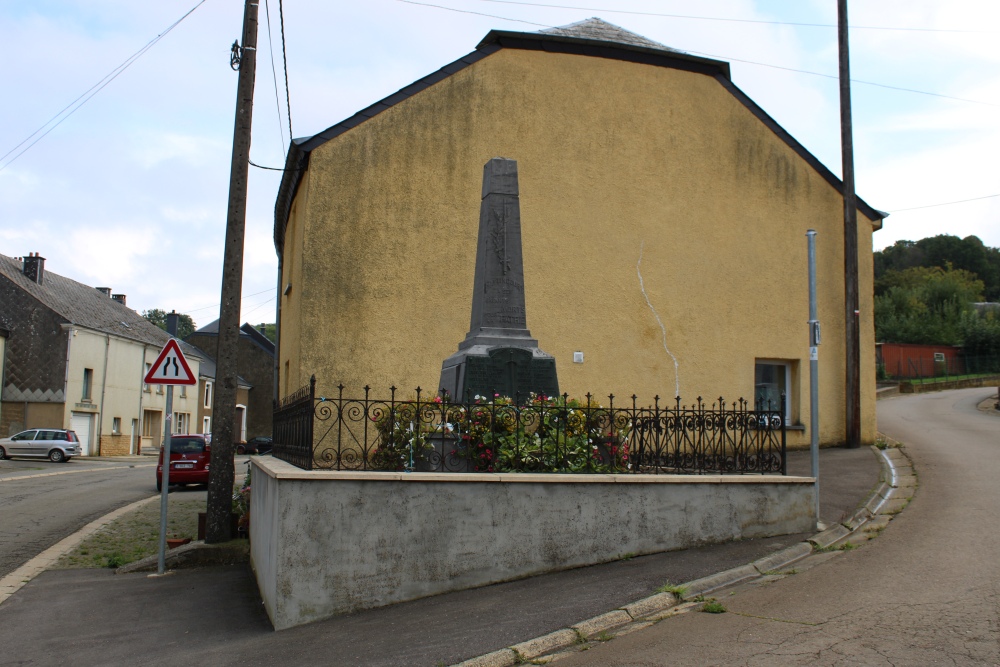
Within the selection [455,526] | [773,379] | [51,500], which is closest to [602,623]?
[455,526]

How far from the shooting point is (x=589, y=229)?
1502 centimetres

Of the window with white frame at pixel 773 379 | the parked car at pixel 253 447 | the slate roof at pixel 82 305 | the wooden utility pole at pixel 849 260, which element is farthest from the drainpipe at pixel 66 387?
the wooden utility pole at pixel 849 260

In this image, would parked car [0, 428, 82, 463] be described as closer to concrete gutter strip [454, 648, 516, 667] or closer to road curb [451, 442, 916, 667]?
road curb [451, 442, 916, 667]

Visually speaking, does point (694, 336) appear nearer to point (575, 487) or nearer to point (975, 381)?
point (575, 487)

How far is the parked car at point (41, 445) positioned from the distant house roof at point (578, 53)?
21.9 meters

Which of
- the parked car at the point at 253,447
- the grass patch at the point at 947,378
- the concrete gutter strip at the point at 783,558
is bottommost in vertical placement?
the parked car at the point at 253,447

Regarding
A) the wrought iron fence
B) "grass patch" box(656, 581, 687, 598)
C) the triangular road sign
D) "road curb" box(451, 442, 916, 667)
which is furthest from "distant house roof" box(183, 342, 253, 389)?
"grass patch" box(656, 581, 687, 598)

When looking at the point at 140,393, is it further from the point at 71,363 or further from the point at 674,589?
the point at 674,589

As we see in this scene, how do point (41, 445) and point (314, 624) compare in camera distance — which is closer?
point (314, 624)

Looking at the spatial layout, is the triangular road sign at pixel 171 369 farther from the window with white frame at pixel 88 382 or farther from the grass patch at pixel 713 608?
the window with white frame at pixel 88 382

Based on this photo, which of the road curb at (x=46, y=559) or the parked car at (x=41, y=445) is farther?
the parked car at (x=41, y=445)

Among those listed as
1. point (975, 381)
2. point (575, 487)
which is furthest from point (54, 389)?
point (975, 381)

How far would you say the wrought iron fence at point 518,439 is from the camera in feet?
24.8

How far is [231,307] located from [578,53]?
7.91m
